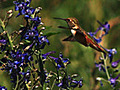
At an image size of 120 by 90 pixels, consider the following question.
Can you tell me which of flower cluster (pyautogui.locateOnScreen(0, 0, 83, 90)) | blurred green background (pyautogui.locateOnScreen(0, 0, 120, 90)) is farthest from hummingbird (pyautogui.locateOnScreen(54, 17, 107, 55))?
blurred green background (pyautogui.locateOnScreen(0, 0, 120, 90))

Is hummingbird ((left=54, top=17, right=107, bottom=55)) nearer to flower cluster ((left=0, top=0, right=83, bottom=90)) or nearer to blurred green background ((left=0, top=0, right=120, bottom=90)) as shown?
flower cluster ((left=0, top=0, right=83, bottom=90))

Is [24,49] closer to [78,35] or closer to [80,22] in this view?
[78,35]

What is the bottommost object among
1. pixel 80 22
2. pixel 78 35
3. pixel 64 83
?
pixel 80 22

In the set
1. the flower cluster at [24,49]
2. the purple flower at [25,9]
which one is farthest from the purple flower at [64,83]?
the purple flower at [25,9]

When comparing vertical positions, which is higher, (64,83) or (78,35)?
(78,35)

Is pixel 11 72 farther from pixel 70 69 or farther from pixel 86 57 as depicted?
pixel 86 57

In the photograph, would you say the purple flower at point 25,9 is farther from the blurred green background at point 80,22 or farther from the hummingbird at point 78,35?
the blurred green background at point 80,22

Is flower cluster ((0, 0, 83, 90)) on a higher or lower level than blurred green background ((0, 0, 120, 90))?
higher

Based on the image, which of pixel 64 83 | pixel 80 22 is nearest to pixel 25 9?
pixel 64 83
